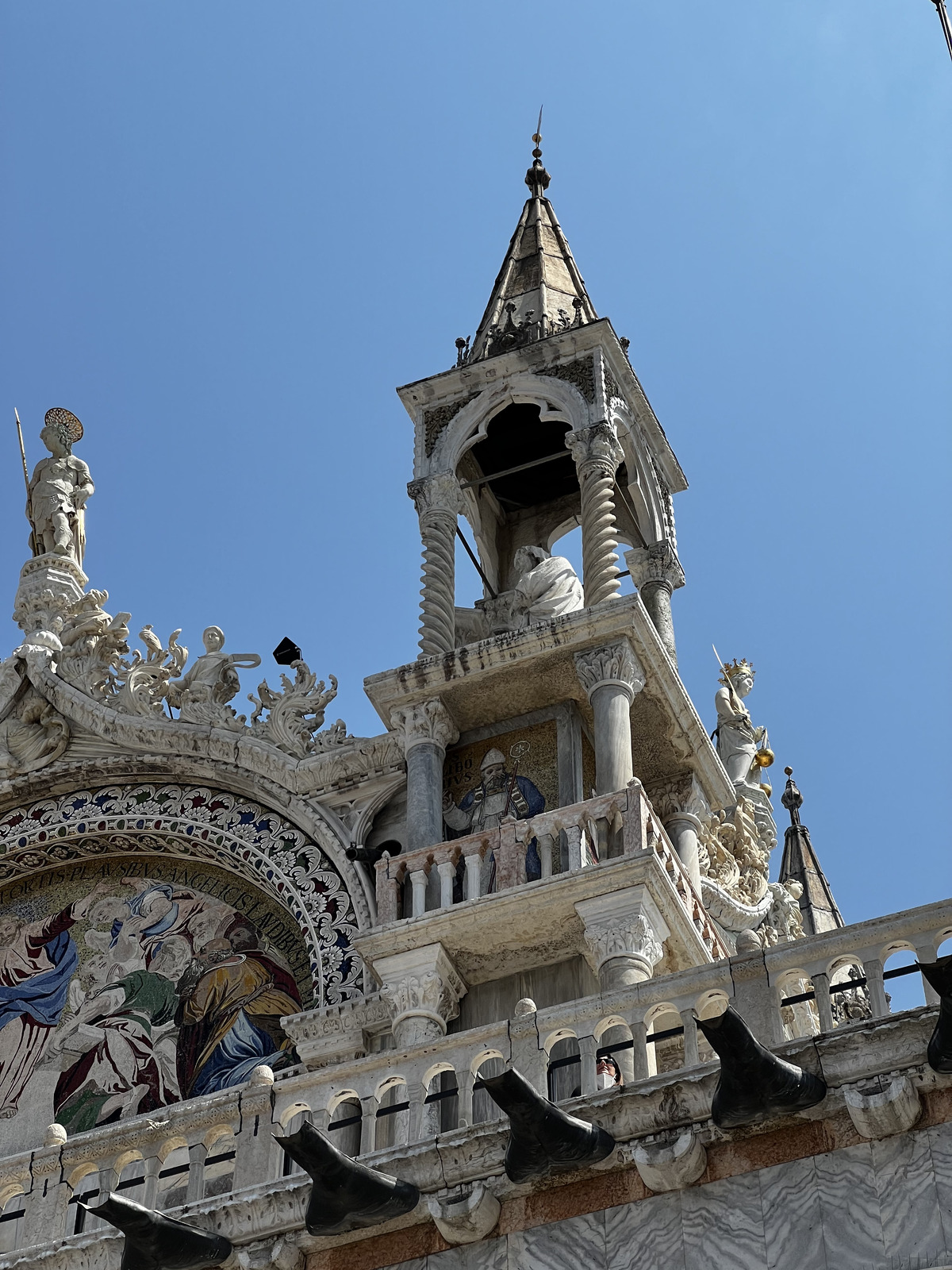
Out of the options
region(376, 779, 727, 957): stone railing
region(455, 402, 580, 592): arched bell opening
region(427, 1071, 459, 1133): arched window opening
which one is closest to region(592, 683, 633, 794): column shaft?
region(376, 779, 727, 957): stone railing

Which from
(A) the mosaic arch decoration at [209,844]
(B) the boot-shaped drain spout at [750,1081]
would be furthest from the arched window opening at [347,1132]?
(B) the boot-shaped drain spout at [750,1081]

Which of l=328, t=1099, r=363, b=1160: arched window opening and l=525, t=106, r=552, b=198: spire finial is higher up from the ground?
l=525, t=106, r=552, b=198: spire finial

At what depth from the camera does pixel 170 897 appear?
16.4 metres

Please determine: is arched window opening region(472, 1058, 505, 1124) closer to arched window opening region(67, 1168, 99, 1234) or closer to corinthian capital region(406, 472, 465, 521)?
arched window opening region(67, 1168, 99, 1234)

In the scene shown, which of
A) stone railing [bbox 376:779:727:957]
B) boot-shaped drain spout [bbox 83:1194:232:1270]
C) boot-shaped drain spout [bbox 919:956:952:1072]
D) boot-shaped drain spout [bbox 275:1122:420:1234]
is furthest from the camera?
stone railing [bbox 376:779:727:957]

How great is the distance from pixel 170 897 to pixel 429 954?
3.27 m

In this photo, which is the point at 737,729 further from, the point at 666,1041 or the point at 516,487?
the point at 666,1041

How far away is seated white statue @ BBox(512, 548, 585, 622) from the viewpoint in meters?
16.1

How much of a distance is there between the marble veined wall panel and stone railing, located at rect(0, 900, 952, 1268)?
410 millimetres

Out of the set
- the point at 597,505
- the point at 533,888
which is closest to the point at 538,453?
the point at 597,505

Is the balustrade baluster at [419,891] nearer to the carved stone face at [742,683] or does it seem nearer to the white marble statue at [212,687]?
the white marble statue at [212,687]

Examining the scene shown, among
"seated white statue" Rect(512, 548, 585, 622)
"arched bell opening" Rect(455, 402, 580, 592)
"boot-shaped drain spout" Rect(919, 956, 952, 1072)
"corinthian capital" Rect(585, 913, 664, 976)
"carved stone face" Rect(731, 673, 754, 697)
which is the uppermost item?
"arched bell opening" Rect(455, 402, 580, 592)

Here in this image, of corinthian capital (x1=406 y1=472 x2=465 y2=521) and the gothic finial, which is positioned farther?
the gothic finial

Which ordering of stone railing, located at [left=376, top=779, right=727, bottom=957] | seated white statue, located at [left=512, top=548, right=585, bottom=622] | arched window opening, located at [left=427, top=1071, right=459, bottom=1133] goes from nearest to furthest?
arched window opening, located at [left=427, top=1071, right=459, bottom=1133]
stone railing, located at [left=376, top=779, right=727, bottom=957]
seated white statue, located at [left=512, top=548, right=585, bottom=622]
